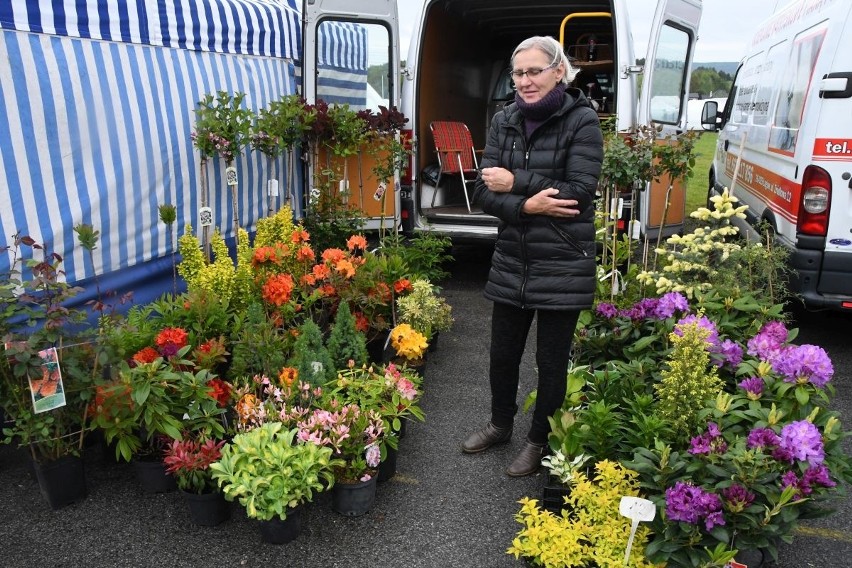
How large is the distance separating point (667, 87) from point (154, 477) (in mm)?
5466

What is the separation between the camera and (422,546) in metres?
2.78

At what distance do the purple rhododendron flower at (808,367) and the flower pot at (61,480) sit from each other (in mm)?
3110

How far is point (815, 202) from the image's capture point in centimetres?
443

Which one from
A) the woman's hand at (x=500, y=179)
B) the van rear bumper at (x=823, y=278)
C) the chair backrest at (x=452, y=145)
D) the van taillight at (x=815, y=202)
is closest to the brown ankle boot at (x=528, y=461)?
the woman's hand at (x=500, y=179)

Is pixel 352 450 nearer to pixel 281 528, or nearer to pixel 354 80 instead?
pixel 281 528

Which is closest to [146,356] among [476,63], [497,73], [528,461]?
[528,461]

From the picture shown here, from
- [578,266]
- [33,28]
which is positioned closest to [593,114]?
[578,266]

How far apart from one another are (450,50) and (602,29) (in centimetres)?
193

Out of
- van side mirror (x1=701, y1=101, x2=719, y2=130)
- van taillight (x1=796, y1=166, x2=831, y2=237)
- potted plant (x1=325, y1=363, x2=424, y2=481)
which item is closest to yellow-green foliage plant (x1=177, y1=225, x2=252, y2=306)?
potted plant (x1=325, y1=363, x2=424, y2=481)

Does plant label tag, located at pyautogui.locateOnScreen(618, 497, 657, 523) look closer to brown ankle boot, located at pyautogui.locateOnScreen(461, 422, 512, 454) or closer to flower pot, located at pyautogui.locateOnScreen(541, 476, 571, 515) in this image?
flower pot, located at pyautogui.locateOnScreen(541, 476, 571, 515)

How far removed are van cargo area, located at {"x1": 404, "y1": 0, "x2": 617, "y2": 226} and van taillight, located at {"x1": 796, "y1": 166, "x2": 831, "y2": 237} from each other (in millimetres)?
2519

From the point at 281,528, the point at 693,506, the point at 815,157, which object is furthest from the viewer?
the point at 815,157

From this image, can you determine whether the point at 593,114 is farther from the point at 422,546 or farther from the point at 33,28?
the point at 33,28

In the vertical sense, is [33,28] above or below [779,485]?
above
